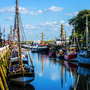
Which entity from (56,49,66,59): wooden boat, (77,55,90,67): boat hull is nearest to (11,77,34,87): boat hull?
(77,55,90,67): boat hull

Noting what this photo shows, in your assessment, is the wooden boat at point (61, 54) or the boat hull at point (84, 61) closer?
the boat hull at point (84, 61)

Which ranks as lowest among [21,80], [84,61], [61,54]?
[61,54]

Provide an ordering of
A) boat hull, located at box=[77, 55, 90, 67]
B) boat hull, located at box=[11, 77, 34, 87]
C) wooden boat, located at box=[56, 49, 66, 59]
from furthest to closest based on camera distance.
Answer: wooden boat, located at box=[56, 49, 66, 59] → boat hull, located at box=[77, 55, 90, 67] → boat hull, located at box=[11, 77, 34, 87]

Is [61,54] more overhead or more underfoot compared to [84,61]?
more underfoot

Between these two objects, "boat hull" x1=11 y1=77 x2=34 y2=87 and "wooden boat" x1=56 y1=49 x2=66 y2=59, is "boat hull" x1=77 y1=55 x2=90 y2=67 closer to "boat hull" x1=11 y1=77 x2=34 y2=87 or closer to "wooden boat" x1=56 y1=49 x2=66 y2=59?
"boat hull" x1=11 y1=77 x2=34 y2=87

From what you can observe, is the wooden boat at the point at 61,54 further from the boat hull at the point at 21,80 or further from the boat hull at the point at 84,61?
the boat hull at the point at 21,80

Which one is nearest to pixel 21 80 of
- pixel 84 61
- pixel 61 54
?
pixel 84 61

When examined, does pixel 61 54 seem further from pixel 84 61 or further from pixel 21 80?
pixel 21 80

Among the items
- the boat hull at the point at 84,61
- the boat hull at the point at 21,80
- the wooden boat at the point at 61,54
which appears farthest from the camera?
the wooden boat at the point at 61,54

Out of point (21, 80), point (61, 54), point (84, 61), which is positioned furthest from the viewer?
point (61, 54)

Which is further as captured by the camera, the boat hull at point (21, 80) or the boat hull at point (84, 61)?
the boat hull at point (84, 61)

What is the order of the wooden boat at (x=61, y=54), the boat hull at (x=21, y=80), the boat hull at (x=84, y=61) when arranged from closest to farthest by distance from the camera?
the boat hull at (x=21, y=80), the boat hull at (x=84, y=61), the wooden boat at (x=61, y=54)

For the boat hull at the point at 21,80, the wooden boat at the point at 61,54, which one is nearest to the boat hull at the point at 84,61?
the boat hull at the point at 21,80

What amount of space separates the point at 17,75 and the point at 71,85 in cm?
879
